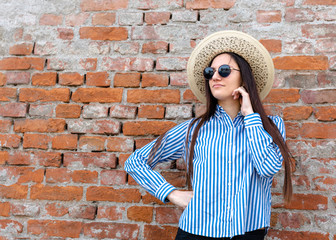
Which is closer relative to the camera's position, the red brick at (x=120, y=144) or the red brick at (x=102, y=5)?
the red brick at (x=120, y=144)

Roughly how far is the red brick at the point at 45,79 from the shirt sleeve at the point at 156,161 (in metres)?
0.94

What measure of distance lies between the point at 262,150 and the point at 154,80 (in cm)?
101

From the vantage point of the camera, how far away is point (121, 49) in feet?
7.58

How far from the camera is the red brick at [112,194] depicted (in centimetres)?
217

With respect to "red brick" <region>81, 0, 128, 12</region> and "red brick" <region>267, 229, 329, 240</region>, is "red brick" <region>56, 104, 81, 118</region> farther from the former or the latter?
"red brick" <region>267, 229, 329, 240</region>

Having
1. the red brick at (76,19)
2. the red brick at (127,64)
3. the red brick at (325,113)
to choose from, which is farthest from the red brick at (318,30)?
the red brick at (76,19)

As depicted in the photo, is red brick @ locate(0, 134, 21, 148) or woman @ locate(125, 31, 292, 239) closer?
woman @ locate(125, 31, 292, 239)

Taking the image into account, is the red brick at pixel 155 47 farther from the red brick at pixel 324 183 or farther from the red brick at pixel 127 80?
the red brick at pixel 324 183

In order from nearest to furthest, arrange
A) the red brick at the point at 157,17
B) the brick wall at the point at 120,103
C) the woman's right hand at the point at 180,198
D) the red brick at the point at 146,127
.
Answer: the woman's right hand at the point at 180,198 < the brick wall at the point at 120,103 < the red brick at the point at 146,127 < the red brick at the point at 157,17

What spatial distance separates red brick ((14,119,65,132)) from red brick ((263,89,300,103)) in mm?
1425

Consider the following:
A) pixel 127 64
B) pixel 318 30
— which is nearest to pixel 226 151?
pixel 127 64

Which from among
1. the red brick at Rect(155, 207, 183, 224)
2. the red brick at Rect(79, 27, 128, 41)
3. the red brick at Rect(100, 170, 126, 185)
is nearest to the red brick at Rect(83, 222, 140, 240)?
the red brick at Rect(155, 207, 183, 224)

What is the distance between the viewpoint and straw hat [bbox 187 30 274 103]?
5.90 ft

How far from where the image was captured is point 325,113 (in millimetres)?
2092
